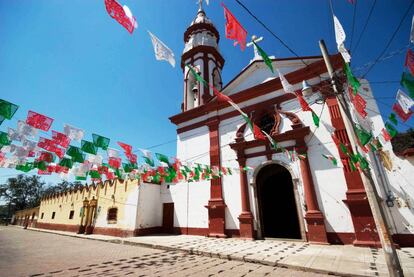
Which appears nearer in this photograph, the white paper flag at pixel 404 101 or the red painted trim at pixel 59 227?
the white paper flag at pixel 404 101

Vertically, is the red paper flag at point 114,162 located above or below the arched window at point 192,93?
below

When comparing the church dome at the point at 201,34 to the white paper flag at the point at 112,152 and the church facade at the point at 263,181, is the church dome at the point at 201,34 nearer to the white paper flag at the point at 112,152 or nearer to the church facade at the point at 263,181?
the church facade at the point at 263,181

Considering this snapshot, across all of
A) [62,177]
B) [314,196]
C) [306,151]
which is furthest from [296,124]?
[62,177]

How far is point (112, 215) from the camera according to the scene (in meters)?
15.2

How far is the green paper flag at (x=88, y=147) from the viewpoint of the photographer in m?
7.54

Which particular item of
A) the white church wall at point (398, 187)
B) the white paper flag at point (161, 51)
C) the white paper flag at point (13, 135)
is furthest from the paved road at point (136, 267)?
the white paper flag at point (161, 51)

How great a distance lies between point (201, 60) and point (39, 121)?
43.0 ft

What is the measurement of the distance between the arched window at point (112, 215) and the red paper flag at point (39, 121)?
10.2 metres

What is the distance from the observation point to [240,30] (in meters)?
4.81

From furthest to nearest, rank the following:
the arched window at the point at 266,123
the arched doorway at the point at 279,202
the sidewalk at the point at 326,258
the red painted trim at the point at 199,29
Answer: the red painted trim at the point at 199,29 → the arched doorway at the point at 279,202 → the arched window at the point at 266,123 → the sidewalk at the point at 326,258

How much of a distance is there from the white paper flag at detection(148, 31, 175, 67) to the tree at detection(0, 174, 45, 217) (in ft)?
227

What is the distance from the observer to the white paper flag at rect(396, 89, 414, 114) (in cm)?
620

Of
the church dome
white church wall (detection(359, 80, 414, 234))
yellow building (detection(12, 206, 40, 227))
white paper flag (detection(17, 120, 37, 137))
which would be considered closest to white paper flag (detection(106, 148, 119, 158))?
white paper flag (detection(17, 120, 37, 137))

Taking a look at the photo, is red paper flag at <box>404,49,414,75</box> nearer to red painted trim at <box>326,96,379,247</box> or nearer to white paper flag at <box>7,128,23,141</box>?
red painted trim at <box>326,96,379,247</box>
